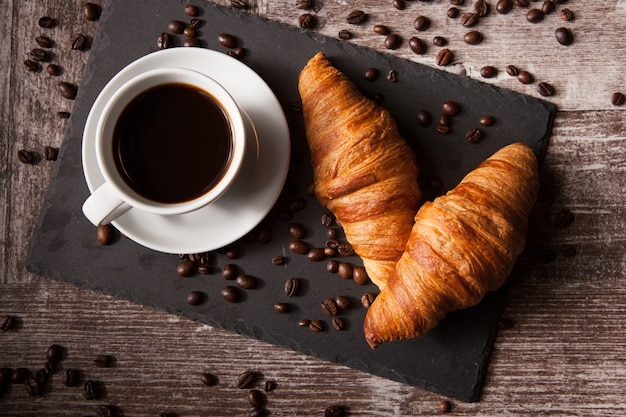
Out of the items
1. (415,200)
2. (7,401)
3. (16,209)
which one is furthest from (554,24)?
(7,401)

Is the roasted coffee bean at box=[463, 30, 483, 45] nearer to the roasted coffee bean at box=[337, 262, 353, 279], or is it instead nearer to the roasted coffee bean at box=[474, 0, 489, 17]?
the roasted coffee bean at box=[474, 0, 489, 17]

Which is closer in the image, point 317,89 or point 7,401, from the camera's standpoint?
point 317,89

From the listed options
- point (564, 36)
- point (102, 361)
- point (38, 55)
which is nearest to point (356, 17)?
point (564, 36)

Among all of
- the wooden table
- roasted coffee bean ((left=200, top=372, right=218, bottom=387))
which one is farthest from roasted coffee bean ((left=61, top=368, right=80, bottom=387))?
roasted coffee bean ((left=200, top=372, right=218, bottom=387))

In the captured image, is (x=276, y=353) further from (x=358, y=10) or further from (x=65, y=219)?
(x=358, y=10)

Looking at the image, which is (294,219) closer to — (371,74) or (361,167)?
(361,167)

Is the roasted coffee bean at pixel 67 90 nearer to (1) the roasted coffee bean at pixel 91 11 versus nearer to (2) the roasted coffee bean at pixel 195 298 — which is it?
(1) the roasted coffee bean at pixel 91 11

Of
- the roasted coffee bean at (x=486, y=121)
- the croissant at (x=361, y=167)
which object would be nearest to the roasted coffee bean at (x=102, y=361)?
the croissant at (x=361, y=167)

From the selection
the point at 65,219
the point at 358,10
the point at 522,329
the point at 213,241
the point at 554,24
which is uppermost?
the point at 358,10
